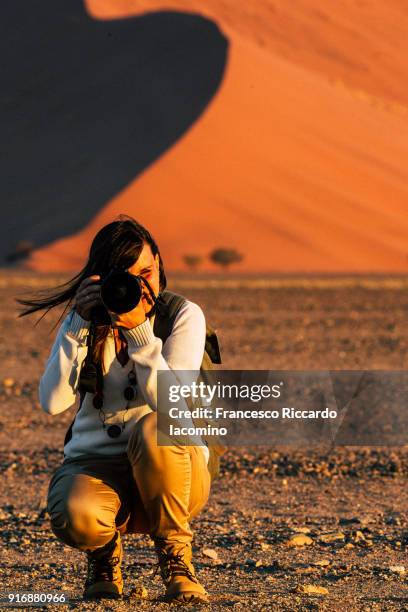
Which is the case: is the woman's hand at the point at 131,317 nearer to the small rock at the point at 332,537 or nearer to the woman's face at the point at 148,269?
the woman's face at the point at 148,269

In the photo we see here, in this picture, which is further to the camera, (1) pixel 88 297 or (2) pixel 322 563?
(2) pixel 322 563

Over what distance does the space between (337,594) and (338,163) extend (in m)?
67.5

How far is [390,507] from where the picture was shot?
6926 millimetres

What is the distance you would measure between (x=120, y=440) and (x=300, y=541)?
165cm

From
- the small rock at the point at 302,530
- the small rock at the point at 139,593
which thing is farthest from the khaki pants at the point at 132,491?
the small rock at the point at 302,530

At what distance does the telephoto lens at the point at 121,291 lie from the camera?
415 centimetres

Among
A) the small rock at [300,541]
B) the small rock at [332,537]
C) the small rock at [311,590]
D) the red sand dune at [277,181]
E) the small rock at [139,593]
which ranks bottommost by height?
the small rock at [139,593]

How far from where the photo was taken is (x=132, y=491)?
4.59 meters

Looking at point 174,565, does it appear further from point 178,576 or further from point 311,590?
point 311,590

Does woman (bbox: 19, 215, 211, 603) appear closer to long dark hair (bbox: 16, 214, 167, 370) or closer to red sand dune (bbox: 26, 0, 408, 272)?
long dark hair (bbox: 16, 214, 167, 370)

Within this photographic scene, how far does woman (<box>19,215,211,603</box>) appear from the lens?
14.4 ft

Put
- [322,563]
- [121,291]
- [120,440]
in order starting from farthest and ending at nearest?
[322,563], [120,440], [121,291]

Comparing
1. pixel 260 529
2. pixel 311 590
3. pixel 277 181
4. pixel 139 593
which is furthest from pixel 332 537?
pixel 277 181

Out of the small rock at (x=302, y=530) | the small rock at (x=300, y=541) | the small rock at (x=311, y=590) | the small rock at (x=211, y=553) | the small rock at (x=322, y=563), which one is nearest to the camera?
the small rock at (x=311, y=590)
